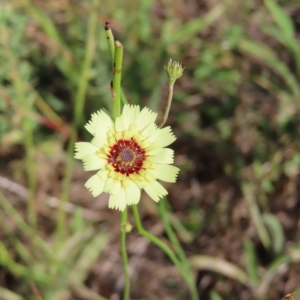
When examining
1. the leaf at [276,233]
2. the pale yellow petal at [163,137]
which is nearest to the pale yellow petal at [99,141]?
the pale yellow petal at [163,137]

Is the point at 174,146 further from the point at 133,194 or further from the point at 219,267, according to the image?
the point at 133,194

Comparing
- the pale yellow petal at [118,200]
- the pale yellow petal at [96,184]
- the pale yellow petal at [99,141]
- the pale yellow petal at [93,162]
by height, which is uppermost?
the pale yellow petal at [99,141]

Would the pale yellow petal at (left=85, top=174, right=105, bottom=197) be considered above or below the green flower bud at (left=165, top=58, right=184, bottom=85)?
below

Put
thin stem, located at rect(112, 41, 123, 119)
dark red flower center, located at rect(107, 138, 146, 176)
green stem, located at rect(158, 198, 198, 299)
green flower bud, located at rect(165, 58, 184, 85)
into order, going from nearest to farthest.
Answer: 1. thin stem, located at rect(112, 41, 123, 119)
2. green flower bud, located at rect(165, 58, 184, 85)
3. dark red flower center, located at rect(107, 138, 146, 176)
4. green stem, located at rect(158, 198, 198, 299)

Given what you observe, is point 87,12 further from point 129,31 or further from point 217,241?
point 217,241

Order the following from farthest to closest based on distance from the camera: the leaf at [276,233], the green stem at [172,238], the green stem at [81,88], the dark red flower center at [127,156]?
the leaf at [276,233] → the green stem at [81,88] → the green stem at [172,238] → the dark red flower center at [127,156]

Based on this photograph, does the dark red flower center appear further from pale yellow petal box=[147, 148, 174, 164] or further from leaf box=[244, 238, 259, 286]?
leaf box=[244, 238, 259, 286]

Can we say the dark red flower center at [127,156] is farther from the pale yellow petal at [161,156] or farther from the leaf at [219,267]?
the leaf at [219,267]

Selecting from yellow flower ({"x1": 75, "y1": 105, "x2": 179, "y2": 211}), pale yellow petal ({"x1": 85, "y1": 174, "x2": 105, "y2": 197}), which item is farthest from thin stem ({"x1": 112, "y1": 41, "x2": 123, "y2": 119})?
pale yellow petal ({"x1": 85, "y1": 174, "x2": 105, "y2": 197})

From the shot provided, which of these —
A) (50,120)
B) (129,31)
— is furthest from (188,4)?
(50,120)
